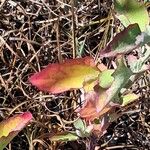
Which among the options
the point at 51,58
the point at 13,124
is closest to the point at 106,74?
the point at 13,124

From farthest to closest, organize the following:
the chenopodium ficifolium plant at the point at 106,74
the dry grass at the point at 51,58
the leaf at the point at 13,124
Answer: the dry grass at the point at 51,58, the leaf at the point at 13,124, the chenopodium ficifolium plant at the point at 106,74

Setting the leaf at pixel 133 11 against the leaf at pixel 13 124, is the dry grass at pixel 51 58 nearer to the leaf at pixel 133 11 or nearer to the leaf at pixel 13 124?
the leaf at pixel 13 124

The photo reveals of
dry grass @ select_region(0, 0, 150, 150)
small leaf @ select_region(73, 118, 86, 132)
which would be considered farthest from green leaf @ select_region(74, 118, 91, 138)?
dry grass @ select_region(0, 0, 150, 150)

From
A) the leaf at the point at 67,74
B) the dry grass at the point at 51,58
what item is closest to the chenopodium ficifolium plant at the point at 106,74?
the leaf at the point at 67,74

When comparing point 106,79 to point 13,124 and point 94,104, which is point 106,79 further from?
point 13,124

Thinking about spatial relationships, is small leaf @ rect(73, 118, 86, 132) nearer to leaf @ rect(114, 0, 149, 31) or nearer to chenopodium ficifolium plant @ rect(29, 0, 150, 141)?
chenopodium ficifolium plant @ rect(29, 0, 150, 141)
